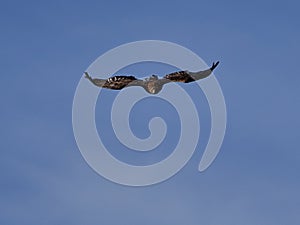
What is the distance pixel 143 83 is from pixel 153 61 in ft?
6.14

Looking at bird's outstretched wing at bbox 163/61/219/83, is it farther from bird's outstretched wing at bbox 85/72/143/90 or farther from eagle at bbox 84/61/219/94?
bird's outstretched wing at bbox 85/72/143/90

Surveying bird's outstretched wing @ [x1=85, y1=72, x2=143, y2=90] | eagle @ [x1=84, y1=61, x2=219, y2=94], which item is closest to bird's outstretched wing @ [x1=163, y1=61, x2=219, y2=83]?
eagle @ [x1=84, y1=61, x2=219, y2=94]

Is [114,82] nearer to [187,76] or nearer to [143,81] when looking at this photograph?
[143,81]

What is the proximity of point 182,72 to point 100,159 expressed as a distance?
9503 mm

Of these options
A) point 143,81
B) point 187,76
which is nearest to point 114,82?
point 143,81

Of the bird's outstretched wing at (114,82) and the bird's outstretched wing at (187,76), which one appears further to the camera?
the bird's outstretched wing at (114,82)

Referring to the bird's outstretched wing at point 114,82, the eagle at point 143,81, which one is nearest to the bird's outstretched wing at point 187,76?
the eagle at point 143,81

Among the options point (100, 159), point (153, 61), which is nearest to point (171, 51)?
point (153, 61)

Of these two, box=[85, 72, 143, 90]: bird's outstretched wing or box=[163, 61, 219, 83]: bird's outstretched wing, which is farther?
box=[85, 72, 143, 90]: bird's outstretched wing

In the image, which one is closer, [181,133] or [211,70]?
[211,70]

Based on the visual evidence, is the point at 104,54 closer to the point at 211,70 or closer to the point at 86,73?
the point at 86,73

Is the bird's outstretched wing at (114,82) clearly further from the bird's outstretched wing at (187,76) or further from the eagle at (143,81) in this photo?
the bird's outstretched wing at (187,76)

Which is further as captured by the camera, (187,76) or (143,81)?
(143,81)

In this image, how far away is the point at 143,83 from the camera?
4262 inches
